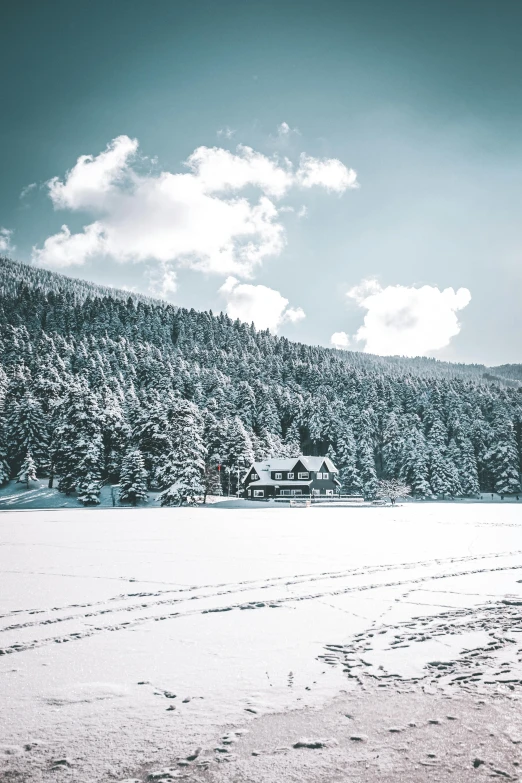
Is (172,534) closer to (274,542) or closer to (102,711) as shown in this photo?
(274,542)

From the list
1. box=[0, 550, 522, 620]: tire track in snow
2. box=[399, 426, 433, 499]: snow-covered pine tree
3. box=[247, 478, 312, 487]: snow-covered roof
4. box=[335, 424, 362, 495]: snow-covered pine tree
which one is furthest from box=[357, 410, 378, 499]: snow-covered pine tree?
box=[0, 550, 522, 620]: tire track in snow

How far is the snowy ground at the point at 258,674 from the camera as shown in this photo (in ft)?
13.4

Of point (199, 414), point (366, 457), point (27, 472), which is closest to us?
point (27, 472)

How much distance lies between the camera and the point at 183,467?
62.2m

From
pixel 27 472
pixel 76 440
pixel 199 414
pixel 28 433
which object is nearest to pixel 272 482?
pixel 199 414

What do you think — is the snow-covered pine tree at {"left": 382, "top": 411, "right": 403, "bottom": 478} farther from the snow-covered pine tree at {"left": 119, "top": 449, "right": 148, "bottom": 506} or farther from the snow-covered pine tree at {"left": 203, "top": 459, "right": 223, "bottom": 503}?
the snow-covered pine tree at {"left": 119, "top": 449, "right": 148, "bottom": 506}

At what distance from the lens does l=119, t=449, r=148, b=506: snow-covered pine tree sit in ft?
210

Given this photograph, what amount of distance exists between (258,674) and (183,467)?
189 feet

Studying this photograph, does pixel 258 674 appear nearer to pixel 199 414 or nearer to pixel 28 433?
pixel 199 414

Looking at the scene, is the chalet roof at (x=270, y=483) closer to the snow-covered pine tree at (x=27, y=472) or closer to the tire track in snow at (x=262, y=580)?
the snow-covered pine tree at (x=27, y=472)

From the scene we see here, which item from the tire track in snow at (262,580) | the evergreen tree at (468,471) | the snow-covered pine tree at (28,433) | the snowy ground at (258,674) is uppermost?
the snow-covered pine tree at (28,433)

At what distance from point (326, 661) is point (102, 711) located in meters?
2.88

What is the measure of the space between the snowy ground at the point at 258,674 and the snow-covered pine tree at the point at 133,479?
172 ft

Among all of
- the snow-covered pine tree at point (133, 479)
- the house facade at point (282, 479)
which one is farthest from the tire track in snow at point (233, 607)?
the house facade at point (282, 479)
